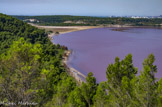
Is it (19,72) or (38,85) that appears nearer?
(19,72)

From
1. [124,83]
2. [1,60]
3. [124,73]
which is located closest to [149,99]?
[124,83]

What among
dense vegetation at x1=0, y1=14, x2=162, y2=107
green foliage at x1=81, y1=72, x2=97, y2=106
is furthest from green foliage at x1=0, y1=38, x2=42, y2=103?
green foliage at x1=81, y1=72, x2=97, y2=106

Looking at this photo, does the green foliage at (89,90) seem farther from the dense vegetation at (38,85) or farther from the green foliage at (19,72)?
the green foliage at (19,72)

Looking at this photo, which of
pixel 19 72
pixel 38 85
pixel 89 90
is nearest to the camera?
pixel 19 72

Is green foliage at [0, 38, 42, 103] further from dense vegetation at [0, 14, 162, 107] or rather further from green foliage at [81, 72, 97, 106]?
green foliage at [81, 72, 97, 106]

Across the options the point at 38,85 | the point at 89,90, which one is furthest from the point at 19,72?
the point at 89,90

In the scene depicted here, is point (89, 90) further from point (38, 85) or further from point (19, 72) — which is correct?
point (19, 72)

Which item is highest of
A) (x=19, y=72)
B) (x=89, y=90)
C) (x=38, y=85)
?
(x=19, y=72)

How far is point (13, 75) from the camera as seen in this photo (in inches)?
233

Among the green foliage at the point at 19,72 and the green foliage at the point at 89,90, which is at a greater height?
the green foliage at the point at 19,72

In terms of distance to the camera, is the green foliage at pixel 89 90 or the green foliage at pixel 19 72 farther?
the green foliage at pixel 89 90

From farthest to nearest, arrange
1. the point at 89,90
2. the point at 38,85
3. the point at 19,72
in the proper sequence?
the point at 89,90 < the point at 38,85 < the point at 19,72

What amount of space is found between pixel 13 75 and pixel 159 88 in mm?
5744

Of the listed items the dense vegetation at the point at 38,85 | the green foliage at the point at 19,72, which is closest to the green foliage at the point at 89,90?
the dense vegetation at the point at 38,85
